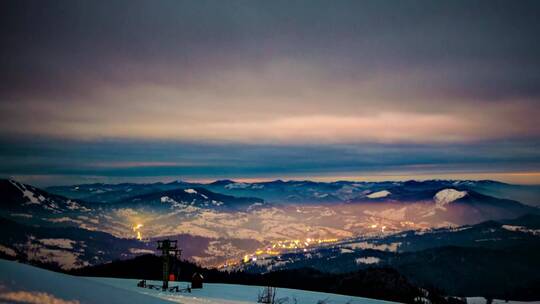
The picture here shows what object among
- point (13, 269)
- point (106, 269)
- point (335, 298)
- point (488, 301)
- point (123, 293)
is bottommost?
point (488, 301)

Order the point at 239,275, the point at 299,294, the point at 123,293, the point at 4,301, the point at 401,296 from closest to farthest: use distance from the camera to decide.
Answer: the point at 4,301, the point at 123,293, the point at 299,294, the point at 401,296, the point at 239,275

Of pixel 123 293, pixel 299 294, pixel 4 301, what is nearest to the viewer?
pixel 4 301

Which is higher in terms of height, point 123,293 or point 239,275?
point 123,293

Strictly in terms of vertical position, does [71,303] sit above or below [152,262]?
above

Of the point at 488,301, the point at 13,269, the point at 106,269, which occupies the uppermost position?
the point at 13,269

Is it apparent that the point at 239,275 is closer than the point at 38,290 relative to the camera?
No

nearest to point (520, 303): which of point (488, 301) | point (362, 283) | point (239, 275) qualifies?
point (488, 301)

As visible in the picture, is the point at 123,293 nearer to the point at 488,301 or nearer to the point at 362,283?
the point at 362,283

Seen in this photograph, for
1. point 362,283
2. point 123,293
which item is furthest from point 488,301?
point 123,293

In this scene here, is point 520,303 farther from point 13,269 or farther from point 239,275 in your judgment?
point 13,269
